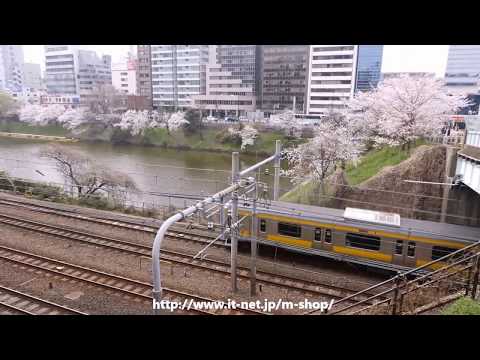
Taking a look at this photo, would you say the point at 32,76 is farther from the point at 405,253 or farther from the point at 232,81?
the point at 405,253

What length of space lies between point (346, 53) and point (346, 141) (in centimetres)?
2675

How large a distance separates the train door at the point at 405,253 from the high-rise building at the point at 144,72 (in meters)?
52.1

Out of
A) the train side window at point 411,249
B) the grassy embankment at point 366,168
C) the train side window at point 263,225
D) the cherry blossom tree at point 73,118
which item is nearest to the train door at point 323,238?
the train side window at point 263,225

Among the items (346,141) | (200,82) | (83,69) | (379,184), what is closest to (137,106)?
(200,82)

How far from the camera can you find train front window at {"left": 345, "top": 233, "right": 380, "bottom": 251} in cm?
820

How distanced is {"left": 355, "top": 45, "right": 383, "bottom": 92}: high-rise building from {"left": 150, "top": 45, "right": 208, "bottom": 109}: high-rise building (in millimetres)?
23760

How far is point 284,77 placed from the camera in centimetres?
4588

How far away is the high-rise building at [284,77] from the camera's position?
44.8 m

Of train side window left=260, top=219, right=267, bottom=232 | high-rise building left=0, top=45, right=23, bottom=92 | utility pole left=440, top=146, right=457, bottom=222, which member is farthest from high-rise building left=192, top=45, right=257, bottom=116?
high-rise building left=0, top=45, right=23, bottom=92

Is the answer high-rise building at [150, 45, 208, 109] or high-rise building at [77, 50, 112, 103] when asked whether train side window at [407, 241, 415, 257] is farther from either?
high-rise building at [77, 50, 112, 103]

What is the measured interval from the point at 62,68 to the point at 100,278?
70.0 meters

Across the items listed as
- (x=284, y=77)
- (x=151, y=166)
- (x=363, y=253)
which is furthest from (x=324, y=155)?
(x=284, y=77)

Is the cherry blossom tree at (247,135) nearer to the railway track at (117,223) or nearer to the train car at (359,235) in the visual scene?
the railway track at (117,223)

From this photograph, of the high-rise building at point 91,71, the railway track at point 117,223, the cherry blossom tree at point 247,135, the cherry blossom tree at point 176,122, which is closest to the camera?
the railway track at point 117,223
